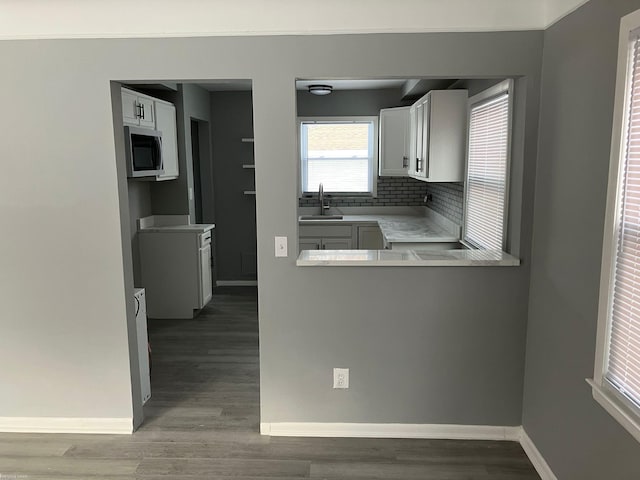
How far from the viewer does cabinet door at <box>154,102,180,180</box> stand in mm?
4820

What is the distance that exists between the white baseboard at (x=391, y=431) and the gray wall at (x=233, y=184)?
144 inches

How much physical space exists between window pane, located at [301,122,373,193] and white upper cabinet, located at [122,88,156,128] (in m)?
2.10

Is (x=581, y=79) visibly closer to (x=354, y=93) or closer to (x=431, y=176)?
(x=431, y=176)

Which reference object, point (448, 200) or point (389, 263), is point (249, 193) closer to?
point (448, 200)

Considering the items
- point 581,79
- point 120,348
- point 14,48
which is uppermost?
point 14,48

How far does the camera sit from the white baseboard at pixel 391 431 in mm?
2910

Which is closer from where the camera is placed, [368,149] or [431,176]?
[431,176]

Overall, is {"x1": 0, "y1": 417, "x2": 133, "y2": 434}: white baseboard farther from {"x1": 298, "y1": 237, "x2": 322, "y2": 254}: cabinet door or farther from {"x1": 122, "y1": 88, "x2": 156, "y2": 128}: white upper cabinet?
{"x1": 298, "y1": 237, "x2": 322, "y2": 254}: cabinet door

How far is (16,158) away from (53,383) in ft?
4.33

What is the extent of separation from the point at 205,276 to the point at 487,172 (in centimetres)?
297

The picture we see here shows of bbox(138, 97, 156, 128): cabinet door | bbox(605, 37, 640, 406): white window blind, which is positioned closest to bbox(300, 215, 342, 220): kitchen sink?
bbox(138, 97, 156, 128): cabinet door

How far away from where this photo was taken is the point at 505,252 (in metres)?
2.88

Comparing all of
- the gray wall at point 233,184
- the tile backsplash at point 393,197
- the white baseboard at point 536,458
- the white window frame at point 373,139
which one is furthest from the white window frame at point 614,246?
the gray wall at point 233,184

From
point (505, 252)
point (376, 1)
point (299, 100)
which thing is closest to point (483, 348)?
point (505, 252)
